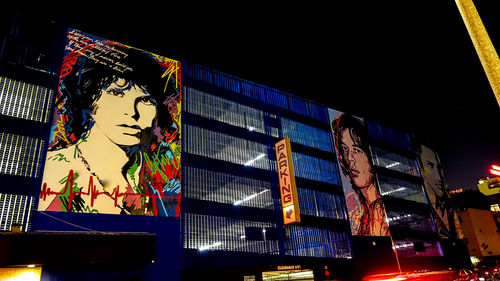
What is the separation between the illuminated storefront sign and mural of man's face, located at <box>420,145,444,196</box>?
68.8 ft

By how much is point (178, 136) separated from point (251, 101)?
6.79m

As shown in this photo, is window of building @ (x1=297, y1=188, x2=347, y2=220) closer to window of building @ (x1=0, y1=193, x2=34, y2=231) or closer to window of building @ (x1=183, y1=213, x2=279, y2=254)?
window of building @ (x1=183, y1=213, x2=279, y2=254)

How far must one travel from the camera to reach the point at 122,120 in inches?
614

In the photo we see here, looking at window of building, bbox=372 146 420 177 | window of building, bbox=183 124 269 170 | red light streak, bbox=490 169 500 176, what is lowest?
red light streak, bbox=490 169 500 176

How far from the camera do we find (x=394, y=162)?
31219mm

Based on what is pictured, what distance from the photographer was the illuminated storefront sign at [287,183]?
18.2 metres

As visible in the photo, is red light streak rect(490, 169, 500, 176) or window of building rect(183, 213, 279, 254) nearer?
red light streak rect(490, 169, 500, 176)

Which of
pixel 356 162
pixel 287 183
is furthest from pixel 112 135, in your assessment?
pixel 356 162

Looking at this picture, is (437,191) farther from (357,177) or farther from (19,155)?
(19,155)

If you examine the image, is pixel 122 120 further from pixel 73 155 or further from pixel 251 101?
pixel 251 101

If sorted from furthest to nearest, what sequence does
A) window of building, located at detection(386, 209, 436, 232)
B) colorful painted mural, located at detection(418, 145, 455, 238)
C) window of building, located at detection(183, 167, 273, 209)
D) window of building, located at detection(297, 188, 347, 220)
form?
colorful painted mural, located at detection(418, 145, 455, 238) < window of building, located at detection(386, 209, 436, 232) < window of building, located at detection(297, 188, 347, 220) < window of building, located at detection(183, 167, 273, 209)

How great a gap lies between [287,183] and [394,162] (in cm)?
1727

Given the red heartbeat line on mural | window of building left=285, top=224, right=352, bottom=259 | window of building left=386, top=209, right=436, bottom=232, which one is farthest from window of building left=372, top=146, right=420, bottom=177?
the red heartbeat line on mural

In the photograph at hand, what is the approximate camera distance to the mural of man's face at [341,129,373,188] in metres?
26.2
